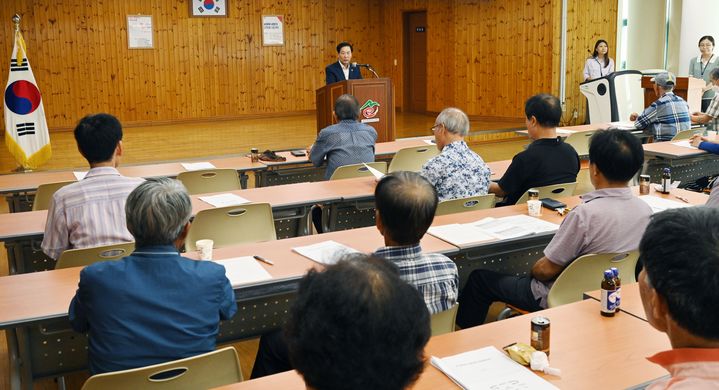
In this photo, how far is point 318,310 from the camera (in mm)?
1202

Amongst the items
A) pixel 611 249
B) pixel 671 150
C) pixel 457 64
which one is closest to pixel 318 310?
pixel 611 249

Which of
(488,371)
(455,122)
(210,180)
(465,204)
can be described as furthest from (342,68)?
(488,371)

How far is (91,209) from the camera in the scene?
3.57 metres

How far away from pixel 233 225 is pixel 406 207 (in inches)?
71.7

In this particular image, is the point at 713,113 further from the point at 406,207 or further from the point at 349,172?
the point at 406,207

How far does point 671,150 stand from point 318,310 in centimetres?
579

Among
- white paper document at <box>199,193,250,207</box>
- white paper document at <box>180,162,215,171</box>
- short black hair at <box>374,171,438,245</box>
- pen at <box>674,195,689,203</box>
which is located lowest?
pen at <box>674,195,689,203</box>

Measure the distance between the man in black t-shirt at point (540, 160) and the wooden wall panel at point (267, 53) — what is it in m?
8.25

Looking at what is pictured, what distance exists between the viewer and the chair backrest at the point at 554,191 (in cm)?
451

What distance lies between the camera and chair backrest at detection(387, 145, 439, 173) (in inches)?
243

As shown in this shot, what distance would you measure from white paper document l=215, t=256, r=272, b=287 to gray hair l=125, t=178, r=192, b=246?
59 centimetres

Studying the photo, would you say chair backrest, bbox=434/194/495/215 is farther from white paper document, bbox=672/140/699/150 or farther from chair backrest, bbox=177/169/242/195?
white paper document, bbox=672/140/699/150

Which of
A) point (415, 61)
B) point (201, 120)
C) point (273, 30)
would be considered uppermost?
point (273, 30)

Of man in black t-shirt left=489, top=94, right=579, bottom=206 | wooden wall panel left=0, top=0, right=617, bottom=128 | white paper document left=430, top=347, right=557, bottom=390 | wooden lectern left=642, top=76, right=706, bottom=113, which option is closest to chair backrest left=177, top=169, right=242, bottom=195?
man in black t-shirt left=489, top=94, right=579, bottom=206
